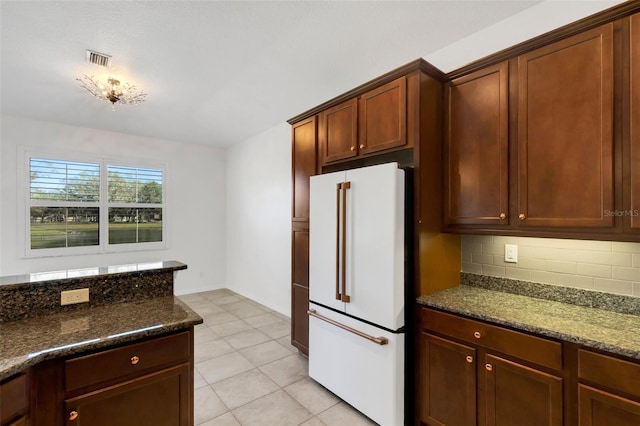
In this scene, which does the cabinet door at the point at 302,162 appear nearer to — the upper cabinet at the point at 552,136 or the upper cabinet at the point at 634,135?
the upper cabinet at the point at 552,136

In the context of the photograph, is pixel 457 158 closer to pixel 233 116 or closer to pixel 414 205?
pixel 414 205

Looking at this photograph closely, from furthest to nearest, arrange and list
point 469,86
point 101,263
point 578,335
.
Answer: point 101,263 < point 469,86 < point 578,335

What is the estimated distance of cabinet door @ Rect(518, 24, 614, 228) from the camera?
1.50 meters

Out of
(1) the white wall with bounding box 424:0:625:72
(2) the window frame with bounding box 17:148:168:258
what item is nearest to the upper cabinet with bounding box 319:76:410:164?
(1) the white wall with bounding box 424:0:625:72

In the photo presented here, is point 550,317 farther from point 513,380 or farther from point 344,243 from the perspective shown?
point 344,243

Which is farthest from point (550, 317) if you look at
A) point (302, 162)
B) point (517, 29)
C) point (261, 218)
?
point (261, 218)

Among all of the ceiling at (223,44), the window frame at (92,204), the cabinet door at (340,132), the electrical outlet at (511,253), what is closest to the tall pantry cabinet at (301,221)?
the cabinet door at (340,132)

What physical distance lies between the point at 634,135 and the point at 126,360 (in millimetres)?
2604

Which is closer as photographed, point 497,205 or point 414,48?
point 497,205

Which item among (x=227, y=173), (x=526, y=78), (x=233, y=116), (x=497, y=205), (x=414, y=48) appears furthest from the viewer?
(x=227, y=173)

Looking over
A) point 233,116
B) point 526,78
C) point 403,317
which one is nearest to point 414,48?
point 526,78

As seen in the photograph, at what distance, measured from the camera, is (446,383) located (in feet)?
5.92

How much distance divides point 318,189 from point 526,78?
5.04ft

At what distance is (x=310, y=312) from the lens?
2510mm
